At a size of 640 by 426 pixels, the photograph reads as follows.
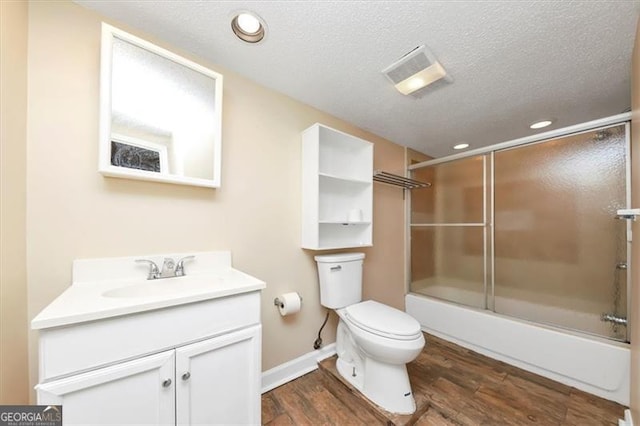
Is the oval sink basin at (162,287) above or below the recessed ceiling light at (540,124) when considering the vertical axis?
below

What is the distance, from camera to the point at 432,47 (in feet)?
3.76

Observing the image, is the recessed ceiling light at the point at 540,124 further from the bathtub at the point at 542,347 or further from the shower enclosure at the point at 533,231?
the bathtub at the point at 542,347

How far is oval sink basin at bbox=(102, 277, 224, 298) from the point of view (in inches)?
36.4

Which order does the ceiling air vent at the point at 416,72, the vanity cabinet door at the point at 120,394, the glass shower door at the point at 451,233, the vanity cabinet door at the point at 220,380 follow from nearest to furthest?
1. the vanity cabinet door at the point at 120,394
2. the vanity cabinet door at the point at 220,380
3. the ceiling air vent at the point at 416,72
4. the glass shower door at the point at 451,233

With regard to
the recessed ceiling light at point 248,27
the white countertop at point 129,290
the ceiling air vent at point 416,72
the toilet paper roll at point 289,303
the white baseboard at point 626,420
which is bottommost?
the white baseboard at point 626,420

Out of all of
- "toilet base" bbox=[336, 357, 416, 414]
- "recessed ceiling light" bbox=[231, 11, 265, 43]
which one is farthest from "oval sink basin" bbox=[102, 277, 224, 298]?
"recessed ceiling light" bbox=[231, 11, 265, 43]

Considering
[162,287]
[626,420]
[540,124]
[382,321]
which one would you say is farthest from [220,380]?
[540,124]

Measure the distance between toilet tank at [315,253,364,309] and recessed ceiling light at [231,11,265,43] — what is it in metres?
1.34

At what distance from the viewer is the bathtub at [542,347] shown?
1353mm

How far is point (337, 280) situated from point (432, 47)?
58.4 inches

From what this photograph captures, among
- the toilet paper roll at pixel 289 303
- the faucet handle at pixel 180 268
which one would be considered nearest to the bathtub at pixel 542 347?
the toilet paper roll at pixel 289 303

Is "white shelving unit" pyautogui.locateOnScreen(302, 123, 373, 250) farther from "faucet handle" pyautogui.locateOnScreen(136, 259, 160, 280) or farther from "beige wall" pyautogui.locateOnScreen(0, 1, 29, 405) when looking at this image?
"beige wall" pyautogui.locateOnScreen(0, 1, 29, 405)

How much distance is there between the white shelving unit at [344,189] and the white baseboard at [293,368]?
31.7 inches

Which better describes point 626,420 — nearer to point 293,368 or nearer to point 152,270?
point 293,368
